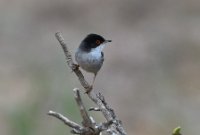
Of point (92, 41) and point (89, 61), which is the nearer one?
point (89, 61)

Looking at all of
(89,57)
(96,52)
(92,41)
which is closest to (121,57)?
(92,41)

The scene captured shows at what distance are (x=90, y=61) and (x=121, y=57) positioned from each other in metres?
9.10

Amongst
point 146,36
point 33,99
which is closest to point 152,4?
point 146,36

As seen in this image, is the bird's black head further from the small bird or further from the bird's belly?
the bird's belly

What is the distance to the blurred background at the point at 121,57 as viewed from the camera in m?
9.52

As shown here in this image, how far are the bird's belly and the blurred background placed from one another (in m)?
3.59

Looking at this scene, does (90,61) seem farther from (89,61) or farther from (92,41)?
(92,41)

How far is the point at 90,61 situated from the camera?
134 inches

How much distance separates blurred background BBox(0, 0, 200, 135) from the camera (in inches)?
375

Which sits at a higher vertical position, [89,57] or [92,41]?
[92,41]

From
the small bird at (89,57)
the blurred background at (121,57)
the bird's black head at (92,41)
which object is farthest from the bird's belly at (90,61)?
the blurred background at (121,57)

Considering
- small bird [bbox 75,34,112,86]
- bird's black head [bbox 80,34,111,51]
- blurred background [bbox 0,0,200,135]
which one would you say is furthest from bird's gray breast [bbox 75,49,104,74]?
blurred background [bbox 0,0,200,135]

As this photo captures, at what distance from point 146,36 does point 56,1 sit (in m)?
2.13

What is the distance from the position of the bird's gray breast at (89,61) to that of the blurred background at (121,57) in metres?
3.57
